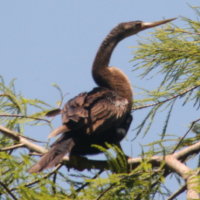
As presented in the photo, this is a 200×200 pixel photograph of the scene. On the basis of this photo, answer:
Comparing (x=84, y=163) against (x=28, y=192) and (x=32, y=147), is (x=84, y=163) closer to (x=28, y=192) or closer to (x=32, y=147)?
(x=32, y=147)

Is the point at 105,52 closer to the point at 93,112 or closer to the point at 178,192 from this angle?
the point at 93,112

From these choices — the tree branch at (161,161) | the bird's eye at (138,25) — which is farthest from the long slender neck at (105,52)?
the tree branch at (161,161)

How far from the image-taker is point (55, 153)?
2668 millimetres

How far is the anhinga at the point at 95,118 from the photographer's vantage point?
2781 mm

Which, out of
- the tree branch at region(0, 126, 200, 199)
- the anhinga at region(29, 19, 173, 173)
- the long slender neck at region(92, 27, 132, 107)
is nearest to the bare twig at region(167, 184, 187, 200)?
the tree branch at region(0, 126, 200, 199)

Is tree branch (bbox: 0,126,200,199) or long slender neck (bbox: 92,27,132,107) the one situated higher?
long slender neck (bbox: 92,27,132,107)

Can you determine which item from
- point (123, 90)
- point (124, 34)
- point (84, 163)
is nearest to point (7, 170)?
point (84, 163)

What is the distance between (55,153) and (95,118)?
0.36 meters

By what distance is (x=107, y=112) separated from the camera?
307 centimetres

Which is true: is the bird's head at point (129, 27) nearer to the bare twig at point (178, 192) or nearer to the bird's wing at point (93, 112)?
→ the bird's wing at point (93, 112)

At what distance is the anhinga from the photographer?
2781 millimetres

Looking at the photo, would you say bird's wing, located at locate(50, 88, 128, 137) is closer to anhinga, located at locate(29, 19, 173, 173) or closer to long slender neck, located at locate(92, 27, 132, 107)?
anhinga, located at locate(29, 19, 173, 173)

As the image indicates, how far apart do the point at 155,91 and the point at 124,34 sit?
1.19 meters

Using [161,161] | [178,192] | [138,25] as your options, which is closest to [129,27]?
[138,25]
